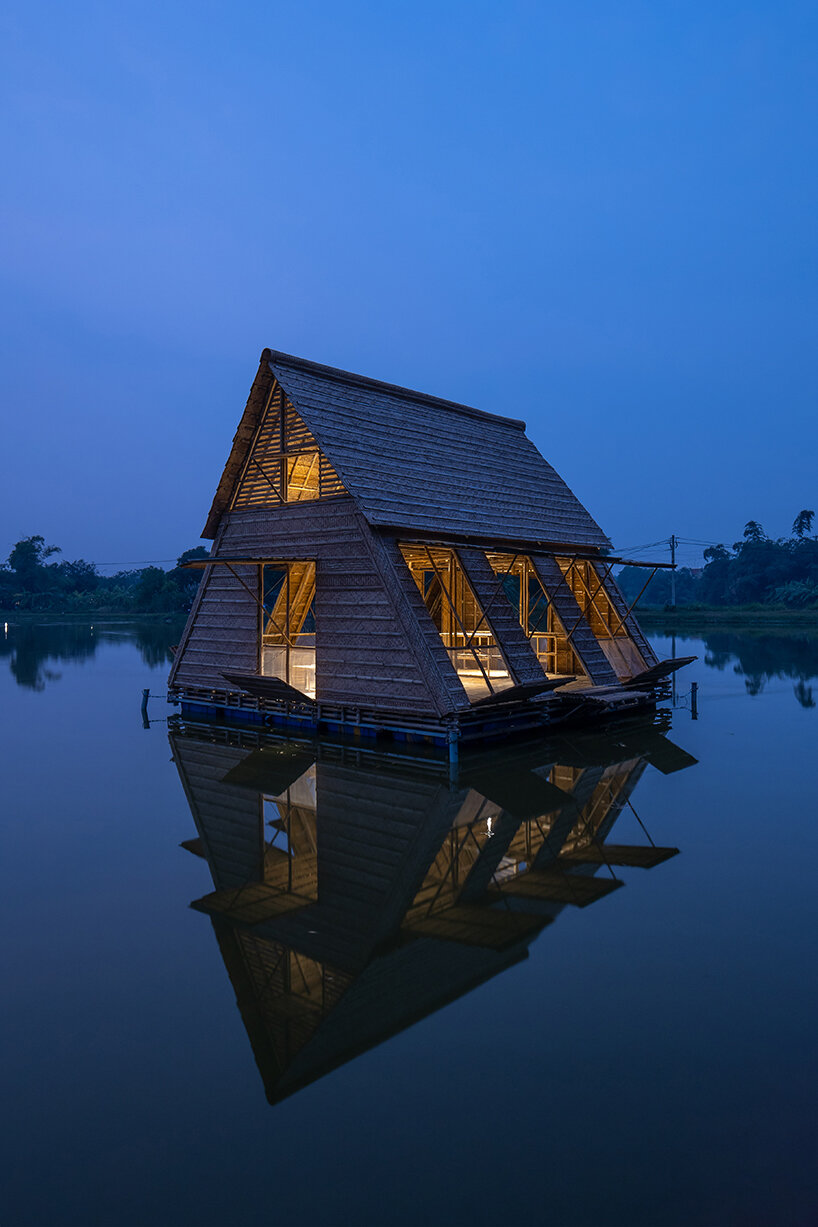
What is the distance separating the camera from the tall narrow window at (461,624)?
1639cm

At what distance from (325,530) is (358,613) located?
7.03 ft

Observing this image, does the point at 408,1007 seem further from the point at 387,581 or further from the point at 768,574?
the point at 768,574

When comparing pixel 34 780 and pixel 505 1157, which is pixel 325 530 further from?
pixel 505 1157

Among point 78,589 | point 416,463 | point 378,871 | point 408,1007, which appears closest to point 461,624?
point 416,463

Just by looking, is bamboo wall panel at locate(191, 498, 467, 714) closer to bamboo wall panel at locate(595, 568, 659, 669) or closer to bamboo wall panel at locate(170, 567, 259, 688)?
bamboo wall panel at locate(170, 567, 259, 688)

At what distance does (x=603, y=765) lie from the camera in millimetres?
13133

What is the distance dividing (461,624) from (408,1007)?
9826 mm

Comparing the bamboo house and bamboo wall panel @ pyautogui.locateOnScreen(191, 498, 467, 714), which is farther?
the bamboo house

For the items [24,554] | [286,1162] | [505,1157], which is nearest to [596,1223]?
[505,1157]

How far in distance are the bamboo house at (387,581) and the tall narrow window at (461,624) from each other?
0.27ft

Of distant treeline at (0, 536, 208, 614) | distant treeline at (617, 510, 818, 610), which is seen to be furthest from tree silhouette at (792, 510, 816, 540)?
distant treeline at (0, 536, 208, 614)

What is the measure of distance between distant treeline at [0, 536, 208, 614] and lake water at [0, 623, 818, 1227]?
216 feet

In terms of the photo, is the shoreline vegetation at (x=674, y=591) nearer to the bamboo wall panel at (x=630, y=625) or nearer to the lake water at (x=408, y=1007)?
the bamboo wall panel at (x=630, y=625)

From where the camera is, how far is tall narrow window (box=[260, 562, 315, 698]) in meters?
16.8
